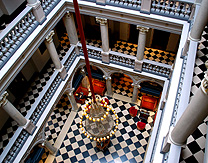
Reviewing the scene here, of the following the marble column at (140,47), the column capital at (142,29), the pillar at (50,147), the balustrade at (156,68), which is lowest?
the pillar at (50,147)

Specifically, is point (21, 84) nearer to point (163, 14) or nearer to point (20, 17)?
point (20, 17)

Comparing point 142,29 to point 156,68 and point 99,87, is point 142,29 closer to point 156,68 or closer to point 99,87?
point 156,68

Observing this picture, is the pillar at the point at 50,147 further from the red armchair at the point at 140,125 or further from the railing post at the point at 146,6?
the railing post at the point at 146,6

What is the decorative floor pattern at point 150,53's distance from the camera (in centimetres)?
1230

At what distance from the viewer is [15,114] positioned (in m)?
7.45

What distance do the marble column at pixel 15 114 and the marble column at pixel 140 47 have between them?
5.47 meters

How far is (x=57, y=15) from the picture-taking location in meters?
8.59

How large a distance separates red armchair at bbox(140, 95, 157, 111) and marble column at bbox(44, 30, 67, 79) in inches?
193

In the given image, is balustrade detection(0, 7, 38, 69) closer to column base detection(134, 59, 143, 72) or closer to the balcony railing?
Result: the balcony railing

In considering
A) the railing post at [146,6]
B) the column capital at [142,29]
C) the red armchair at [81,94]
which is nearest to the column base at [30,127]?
the red armchair at [81,94]

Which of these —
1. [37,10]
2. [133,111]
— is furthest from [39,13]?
[133,111]

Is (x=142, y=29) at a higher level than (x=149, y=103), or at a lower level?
higher

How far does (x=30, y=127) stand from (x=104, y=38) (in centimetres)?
506

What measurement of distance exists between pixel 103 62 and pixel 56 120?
4.67 meters
